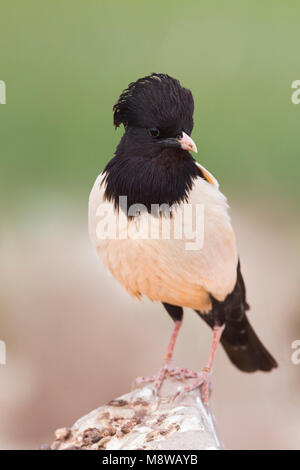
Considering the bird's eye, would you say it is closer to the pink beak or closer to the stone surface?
the pink beak

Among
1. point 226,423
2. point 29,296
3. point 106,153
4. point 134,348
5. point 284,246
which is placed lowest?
point 226,423

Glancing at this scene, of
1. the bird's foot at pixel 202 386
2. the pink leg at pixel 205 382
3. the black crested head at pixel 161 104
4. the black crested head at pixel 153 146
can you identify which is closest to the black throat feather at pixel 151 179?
the black crested head at pixel 153 146

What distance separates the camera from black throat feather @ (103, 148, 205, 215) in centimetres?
244

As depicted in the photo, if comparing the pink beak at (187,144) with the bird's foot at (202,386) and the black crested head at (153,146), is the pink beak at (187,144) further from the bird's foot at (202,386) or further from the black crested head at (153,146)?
the bird's foot at (202,386)

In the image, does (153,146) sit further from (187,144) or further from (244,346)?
(244,346)

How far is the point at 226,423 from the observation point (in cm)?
414

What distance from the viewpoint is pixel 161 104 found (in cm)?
234

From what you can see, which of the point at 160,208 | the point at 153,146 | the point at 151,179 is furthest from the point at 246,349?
the point at 153,146

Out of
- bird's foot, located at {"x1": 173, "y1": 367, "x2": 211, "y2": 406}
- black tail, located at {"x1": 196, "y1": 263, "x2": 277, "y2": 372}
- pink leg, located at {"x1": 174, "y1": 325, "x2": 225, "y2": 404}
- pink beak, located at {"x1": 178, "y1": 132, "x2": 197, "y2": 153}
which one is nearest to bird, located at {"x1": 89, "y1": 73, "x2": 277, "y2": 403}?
pink beak, located at {"x1": 178, "y1": 132, "x2": 197, "y2": 153}

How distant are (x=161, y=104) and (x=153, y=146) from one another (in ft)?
0.51

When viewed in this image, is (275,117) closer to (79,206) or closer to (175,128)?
(79,206)

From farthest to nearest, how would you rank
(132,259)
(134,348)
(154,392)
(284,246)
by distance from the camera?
A: (284,246), (134,348), (154,392), (132,259)
